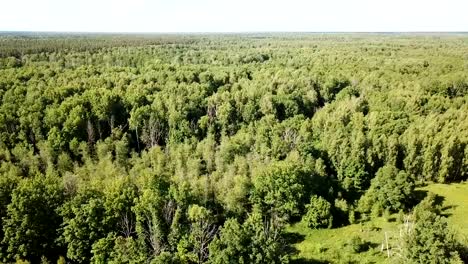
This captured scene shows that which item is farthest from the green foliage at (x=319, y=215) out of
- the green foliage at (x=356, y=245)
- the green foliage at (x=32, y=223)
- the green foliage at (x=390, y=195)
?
the green foliage at (x=32, y=223)

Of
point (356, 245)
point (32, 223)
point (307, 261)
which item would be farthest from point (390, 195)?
point (32, 223)

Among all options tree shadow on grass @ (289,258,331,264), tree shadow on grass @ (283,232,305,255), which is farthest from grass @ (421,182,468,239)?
tree shadow on grass @ (283,232,305,255)

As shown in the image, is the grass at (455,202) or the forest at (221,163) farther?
the grass at (455,202)

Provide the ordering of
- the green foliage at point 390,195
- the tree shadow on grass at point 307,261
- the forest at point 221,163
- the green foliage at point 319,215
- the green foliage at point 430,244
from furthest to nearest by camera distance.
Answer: the green foliage at point 390,195 < the green foliage at point 319,215 < the tree shadow on grass at point 307,261 < the forest at point 221,163 < the green foliage at point 430,244

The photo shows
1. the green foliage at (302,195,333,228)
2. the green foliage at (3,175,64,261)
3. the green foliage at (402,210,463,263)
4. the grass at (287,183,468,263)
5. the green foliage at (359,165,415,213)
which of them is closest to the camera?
the green foliage at (402,210,463,263)

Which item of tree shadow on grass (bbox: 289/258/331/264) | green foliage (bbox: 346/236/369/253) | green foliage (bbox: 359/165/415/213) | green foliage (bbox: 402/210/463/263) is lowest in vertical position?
tree shadow on grass (bbox: 289/258/331/264)

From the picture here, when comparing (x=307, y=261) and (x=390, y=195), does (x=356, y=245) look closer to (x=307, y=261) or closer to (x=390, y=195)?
(x=307, y=261)

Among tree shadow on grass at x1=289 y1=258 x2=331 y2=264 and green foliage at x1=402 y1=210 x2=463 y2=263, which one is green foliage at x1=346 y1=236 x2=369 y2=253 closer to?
tree shadow on grass at x1=289 y1=258 x2=331 y2=264

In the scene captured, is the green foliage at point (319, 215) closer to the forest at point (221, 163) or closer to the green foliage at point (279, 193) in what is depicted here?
the forest at point (221, 163)
